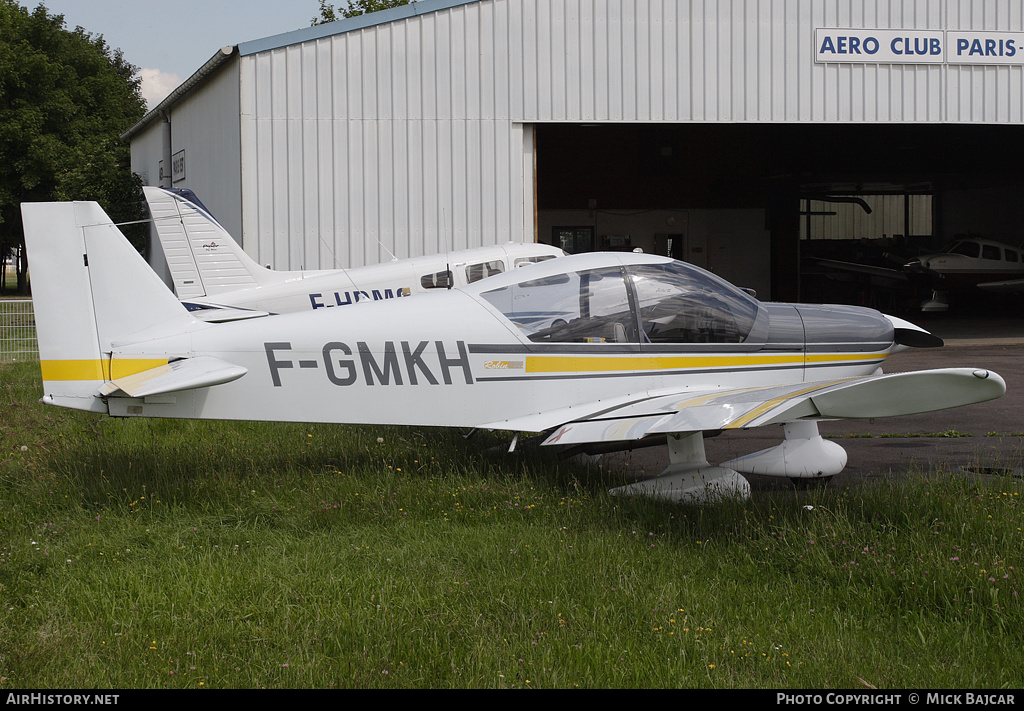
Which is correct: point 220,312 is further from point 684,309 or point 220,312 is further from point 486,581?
point 486,581

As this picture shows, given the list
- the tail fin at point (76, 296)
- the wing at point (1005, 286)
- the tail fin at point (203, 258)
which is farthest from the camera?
the wing at point (1005, 286)

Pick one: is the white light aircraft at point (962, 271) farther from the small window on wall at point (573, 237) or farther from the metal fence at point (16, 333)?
the metal fence at point (16, 333)

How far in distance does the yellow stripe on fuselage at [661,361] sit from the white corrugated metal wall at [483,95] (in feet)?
26.9

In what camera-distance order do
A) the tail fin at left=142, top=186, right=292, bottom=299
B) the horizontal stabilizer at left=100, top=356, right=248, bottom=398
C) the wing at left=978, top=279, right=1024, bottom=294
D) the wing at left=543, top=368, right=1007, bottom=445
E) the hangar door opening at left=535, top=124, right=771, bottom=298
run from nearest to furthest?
the wing at left=543, top=368, right=1007, bottom=445 < the horizontal stabilizer at left=100, top=356, right=248, bottom=398 < the tail fin at left=142, top=186, right=292, bottom=299 < the wing at left=978, top=279, right=1024, bottom=294 < the hangar door opening at left=535, top=124, right=771, bottom=298

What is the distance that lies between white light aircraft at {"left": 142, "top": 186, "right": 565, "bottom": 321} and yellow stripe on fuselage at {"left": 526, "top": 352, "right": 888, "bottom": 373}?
5517 mm

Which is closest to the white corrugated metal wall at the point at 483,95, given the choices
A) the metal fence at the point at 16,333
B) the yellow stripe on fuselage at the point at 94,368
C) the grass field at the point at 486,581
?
the metal fence at the point at 16,333

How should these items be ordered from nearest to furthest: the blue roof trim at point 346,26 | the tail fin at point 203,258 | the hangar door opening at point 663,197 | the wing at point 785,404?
the wing at point 785,404 → the tail fin at point 203,258 → the blue roof trim at point 346,26 → the hangar door opening at point 663,197

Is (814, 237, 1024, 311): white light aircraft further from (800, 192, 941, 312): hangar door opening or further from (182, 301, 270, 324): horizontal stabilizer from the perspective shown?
(182, 301, 270, 324): horizontal stabilizer

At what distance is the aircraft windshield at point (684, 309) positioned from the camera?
20.8 feet

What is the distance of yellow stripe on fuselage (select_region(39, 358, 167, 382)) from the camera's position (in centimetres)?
581

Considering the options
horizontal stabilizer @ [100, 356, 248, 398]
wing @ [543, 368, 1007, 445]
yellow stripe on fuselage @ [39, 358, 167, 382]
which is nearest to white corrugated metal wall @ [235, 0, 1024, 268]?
yellow stripe on fuselage @ [39, 358, 167, 382]

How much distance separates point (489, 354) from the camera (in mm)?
6152
